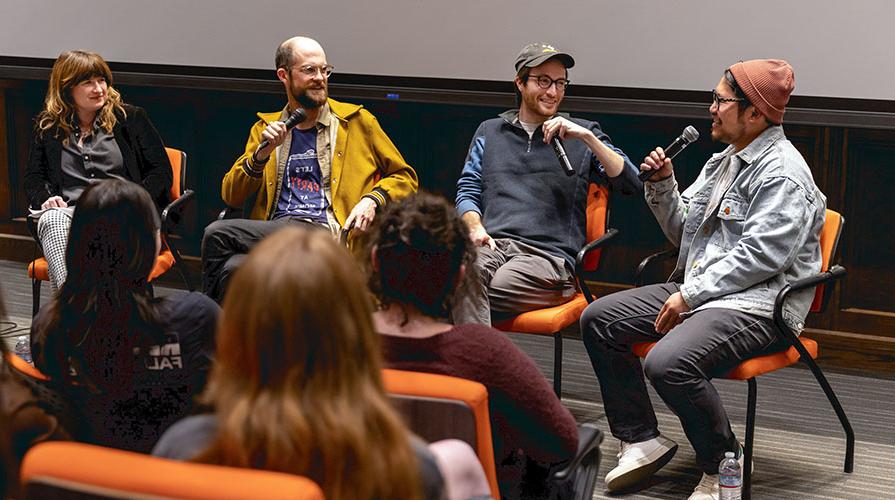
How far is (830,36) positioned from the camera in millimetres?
4223

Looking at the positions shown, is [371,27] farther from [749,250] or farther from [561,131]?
[749,250]

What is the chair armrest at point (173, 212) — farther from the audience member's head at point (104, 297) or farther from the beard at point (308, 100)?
the audience member's head at point (104, 297)

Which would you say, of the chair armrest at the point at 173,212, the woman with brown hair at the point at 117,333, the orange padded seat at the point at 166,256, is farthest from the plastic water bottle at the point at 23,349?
the woman with brown hair at the point at 117,333

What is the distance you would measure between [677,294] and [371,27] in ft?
7.63

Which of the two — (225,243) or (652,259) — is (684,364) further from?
(225,243)

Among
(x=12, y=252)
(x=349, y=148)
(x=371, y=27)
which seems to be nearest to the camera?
(x=349, y=148)

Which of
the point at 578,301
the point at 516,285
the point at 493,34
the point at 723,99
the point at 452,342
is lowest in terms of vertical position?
the point at 578,301

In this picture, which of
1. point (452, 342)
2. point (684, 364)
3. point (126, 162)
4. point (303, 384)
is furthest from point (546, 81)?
point (303, 384)

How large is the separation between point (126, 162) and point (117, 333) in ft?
7.69

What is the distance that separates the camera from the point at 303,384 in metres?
1.38

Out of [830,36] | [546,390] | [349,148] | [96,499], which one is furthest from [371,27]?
[96,499]

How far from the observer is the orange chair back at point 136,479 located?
1.30m

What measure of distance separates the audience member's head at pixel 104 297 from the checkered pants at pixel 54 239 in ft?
6.23

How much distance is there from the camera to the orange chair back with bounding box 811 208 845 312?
338 cm
